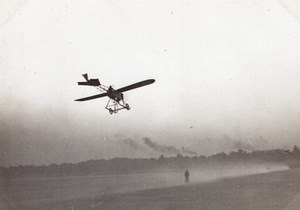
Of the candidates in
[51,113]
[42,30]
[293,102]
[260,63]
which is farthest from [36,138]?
[293,102]

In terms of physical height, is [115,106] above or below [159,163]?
above

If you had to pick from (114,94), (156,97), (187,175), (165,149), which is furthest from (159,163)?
(114,94)

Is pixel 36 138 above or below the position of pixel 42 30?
below

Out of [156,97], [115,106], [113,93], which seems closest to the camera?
[156,97]

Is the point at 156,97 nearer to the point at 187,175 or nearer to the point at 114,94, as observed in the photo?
the point at 114,94

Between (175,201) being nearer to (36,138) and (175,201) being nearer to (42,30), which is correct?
(36,138)

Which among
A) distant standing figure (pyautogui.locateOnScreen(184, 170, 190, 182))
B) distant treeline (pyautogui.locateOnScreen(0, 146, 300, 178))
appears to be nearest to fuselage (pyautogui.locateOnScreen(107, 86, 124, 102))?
distant treeline (pyautogui.locateOnScreen(0, 146, 300, 178))
